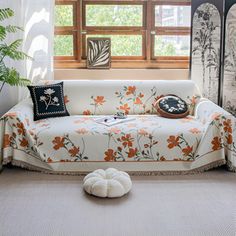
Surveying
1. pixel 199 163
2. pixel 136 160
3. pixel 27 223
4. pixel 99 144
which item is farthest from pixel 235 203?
pixel 27 223

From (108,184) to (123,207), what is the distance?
0.22 meters

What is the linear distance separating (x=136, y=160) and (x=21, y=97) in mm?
1632

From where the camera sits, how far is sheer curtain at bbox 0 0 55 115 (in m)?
4.09

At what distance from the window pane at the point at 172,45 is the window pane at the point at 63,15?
1.08 m

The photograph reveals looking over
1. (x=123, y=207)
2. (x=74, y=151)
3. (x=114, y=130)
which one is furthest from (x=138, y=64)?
(x=123, y=207)

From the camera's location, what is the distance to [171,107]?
12.6ft

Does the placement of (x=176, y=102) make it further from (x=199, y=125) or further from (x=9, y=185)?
(x=9, y=185)

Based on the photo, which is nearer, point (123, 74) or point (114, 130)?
point (114, 130)

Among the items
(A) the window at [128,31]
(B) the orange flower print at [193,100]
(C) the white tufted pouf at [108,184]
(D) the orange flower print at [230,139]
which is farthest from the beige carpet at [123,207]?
(A) the window at [128,31]

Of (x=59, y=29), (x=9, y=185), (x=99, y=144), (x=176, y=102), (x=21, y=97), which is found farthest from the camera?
(x=59, y=29)

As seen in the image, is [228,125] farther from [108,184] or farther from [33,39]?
[33,39]

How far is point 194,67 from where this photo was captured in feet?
14.2

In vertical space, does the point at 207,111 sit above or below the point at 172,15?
below

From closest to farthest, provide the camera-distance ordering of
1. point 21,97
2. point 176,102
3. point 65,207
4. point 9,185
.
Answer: point 65,207 < point 9,185 < point 176,102 < point 21,97
